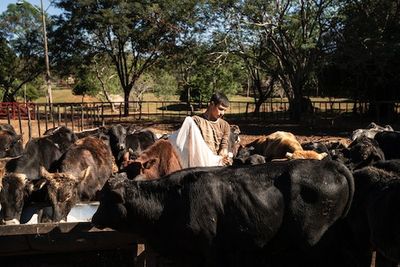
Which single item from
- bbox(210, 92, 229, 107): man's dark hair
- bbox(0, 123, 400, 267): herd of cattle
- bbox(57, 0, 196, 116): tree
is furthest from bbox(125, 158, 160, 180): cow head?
bbox(57, 0, 196, 116): tree

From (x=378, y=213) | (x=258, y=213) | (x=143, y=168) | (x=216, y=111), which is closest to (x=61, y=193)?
(x=143, y=168)

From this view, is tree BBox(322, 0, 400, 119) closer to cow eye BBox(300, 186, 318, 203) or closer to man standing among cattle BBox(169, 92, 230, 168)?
man standing among cattle BBox(169, 92, 230, 168)

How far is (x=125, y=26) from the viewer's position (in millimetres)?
25969

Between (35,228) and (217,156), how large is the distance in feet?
6.53

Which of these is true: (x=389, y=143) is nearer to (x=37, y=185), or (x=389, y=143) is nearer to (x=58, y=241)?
(x=37, y=185)

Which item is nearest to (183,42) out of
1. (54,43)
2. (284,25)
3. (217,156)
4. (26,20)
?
(284,25)

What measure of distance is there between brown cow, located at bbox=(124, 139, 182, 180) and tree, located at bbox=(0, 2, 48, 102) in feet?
103

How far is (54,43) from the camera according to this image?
29.6m

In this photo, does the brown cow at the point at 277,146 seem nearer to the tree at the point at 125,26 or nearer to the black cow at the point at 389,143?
the black cow at the point at 389,143

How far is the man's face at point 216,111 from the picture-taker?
5205 mm

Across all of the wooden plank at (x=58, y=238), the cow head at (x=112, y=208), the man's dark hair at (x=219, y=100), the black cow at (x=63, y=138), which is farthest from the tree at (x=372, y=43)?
the cow head at (x=112, y=208)

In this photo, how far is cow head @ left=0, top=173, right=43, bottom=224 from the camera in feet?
18.7

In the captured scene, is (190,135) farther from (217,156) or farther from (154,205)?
(154,205)

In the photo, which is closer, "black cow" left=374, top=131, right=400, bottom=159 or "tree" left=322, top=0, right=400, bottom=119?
"black cow" left=374, top=131, right=400, bottom=159
